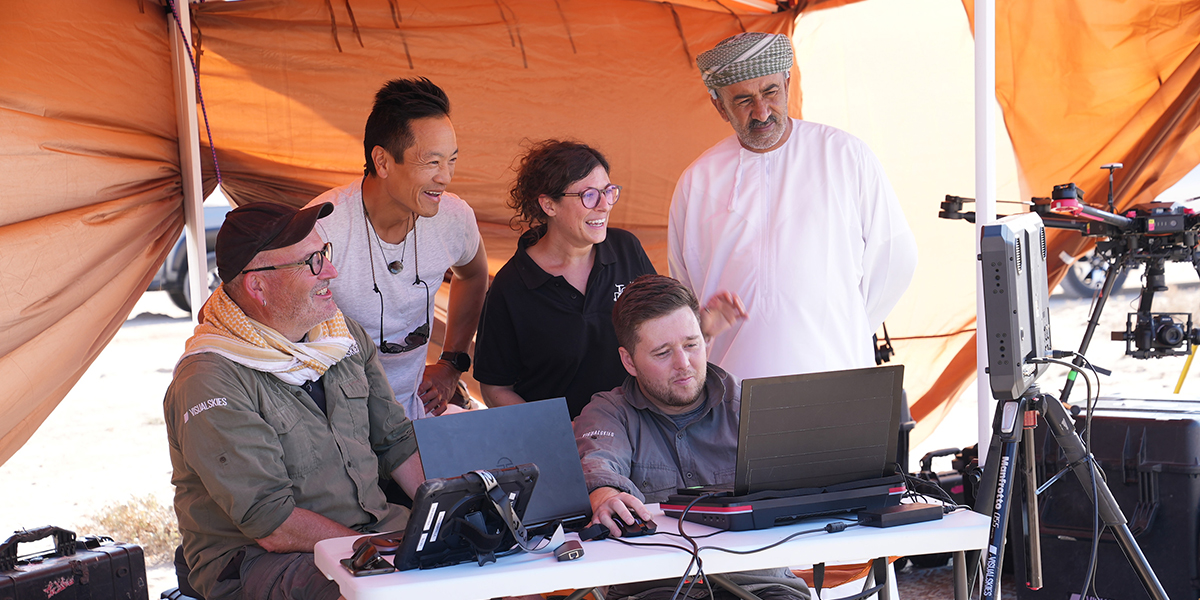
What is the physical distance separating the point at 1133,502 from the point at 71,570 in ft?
10.1

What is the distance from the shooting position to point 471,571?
1.73 meters

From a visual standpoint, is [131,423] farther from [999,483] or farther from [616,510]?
[999,483]

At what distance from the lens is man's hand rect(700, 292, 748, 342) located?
2674 millimetres

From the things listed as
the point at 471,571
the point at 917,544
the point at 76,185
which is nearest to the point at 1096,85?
the point at 917,544

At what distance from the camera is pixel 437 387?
10.3 feet

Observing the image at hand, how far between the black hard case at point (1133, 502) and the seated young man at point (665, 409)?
123 cm

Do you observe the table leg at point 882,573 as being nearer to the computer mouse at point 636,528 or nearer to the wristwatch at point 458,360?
the computer mouse at point 636,528

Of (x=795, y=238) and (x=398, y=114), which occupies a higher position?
(x=398, y=114)

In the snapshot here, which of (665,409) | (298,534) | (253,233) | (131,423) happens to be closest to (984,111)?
(665,409)

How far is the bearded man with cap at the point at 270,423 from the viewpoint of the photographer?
7.20 feet

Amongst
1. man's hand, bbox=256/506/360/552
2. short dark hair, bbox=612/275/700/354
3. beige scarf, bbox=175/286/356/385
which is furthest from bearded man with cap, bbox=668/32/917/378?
man's hand, bbox=256/506/360/552

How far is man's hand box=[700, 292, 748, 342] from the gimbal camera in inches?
48.5

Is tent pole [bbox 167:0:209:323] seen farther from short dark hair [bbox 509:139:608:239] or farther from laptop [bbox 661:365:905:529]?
laptop [bbox 661:365:905:529]

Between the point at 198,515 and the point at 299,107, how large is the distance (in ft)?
6.87
